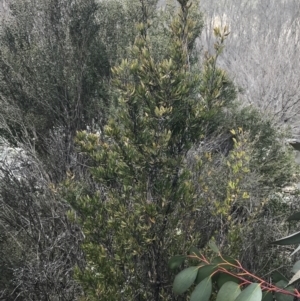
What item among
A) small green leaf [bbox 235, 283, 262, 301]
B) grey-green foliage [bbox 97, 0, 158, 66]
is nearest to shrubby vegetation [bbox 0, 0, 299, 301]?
small green leaf [bbox 235, 283, 262, 301]

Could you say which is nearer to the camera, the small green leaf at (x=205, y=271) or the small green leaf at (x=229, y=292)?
the small green leaf at (x=229, y=292)

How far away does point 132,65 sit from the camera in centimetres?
278

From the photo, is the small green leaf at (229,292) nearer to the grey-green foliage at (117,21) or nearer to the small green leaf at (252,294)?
the small green leaf at (252,294)

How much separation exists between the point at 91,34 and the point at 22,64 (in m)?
1.50

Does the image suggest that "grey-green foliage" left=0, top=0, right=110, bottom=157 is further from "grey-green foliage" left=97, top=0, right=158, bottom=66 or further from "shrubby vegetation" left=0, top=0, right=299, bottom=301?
"grey-green foliage" left=97, top=0, right=158, bottom=66

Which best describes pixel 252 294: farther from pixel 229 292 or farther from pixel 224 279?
pixel 224 279

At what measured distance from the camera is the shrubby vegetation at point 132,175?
9.37 feet

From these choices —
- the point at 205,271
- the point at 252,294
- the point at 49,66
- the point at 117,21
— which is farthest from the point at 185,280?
the point at 117,21

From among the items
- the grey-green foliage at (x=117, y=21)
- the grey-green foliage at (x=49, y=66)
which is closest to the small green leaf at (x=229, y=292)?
the grey-green foliage at (x=49, y=66)

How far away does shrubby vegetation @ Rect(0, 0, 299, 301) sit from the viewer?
2.86m

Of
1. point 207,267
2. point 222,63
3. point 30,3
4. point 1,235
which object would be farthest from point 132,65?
point 222,63

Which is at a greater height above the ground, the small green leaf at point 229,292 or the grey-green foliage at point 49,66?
the grey-green foliage at point 49,66

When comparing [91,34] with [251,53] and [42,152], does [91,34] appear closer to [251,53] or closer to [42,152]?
[42,152]

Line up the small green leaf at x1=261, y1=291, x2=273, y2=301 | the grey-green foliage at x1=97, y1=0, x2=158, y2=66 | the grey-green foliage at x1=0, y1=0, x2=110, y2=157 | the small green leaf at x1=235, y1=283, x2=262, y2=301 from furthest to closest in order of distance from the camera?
the grey-green foliage at x1=97, y1=0, x2=158, y2=66 < the grey-green foliage at x1=0, y1=0, x2=110, y2=157 < the small green leaf at x1=261, y1=291, x2=273, y2=301 < the small green leaf at x1=235, y1=283, x2=262, y2=301
